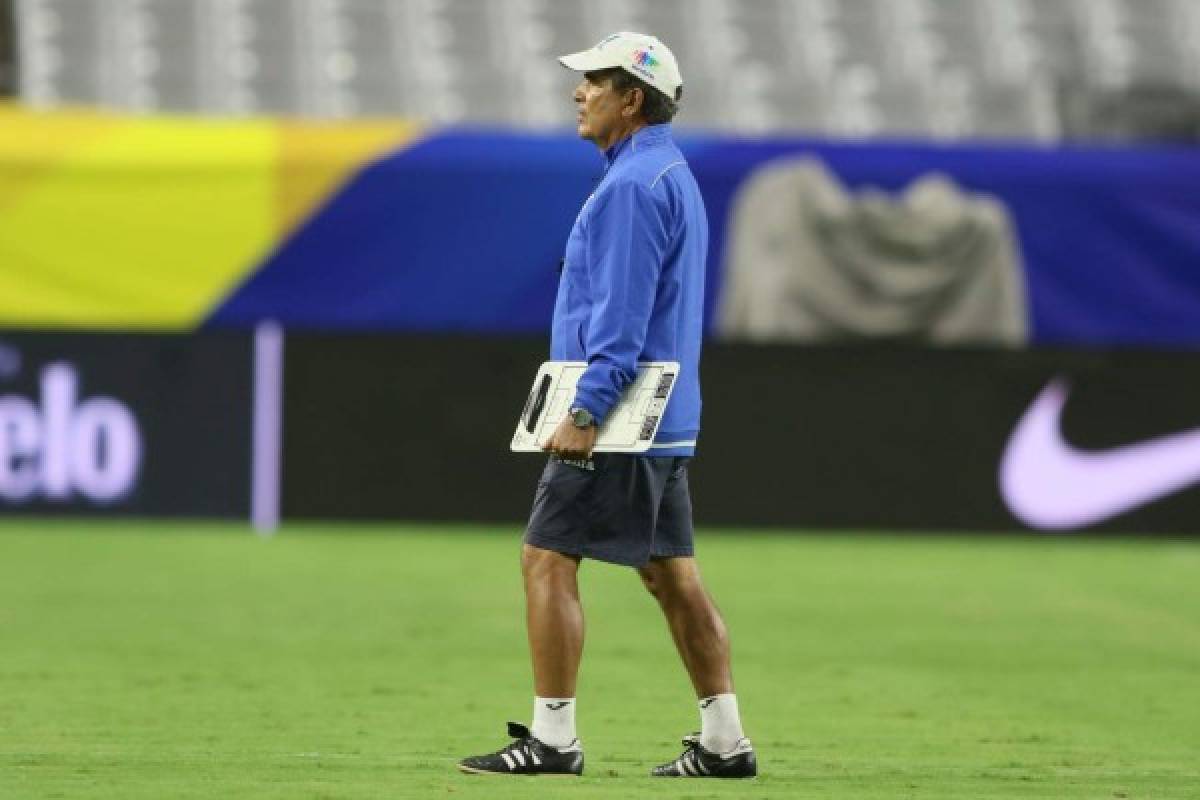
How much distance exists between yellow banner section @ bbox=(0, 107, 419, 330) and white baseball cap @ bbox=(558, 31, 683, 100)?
12.6 metres

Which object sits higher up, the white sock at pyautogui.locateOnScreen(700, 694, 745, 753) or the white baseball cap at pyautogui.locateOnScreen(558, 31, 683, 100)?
the white baseball cap at pyautogui.locateOnScreen(558, 31, 683, 100)

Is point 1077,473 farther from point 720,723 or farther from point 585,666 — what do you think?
point 720,723

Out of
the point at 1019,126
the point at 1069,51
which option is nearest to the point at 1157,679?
the point at 1019,126

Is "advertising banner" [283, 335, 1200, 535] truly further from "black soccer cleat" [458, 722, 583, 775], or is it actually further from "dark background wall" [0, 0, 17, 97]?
"black soccer cleat" [458, 722, 583, 775]

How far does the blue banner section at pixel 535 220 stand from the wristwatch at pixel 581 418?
1241 centimetres

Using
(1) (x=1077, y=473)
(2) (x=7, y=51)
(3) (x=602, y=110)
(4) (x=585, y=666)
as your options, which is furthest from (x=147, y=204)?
(3) (x=602, y=110)

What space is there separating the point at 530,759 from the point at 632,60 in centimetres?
189

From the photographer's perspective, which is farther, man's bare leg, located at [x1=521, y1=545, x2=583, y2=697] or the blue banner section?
the blue banner section

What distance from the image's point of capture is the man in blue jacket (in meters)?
6.71

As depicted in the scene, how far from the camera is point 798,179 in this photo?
19359 mm

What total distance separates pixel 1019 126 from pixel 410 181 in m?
7.20

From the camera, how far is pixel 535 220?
19.5 metres

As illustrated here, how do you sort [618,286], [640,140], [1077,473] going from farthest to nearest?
[1077,473], [640,140], [618,286]

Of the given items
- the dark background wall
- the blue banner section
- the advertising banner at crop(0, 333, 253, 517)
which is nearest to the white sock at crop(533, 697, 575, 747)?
the advertising banner at crop(0, 333, 253, 517)
